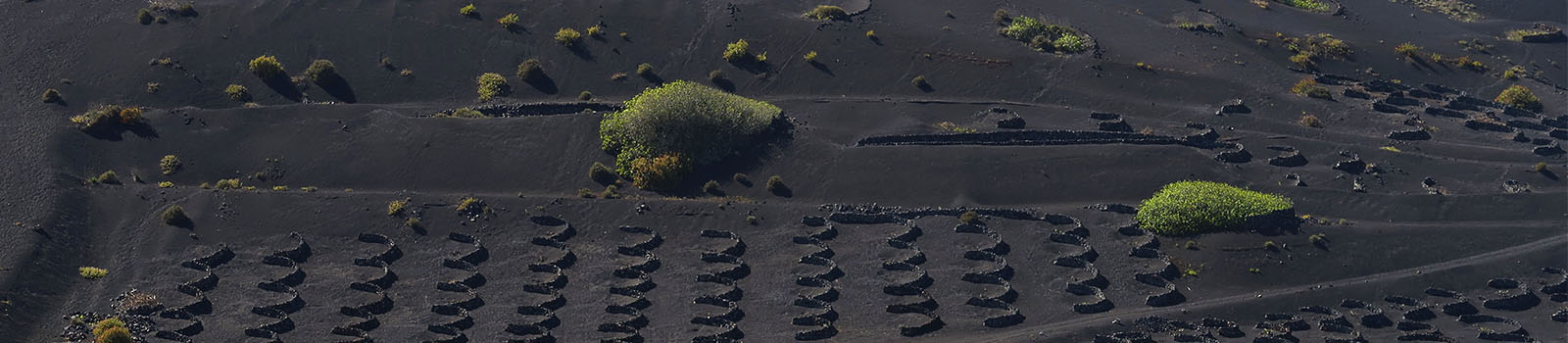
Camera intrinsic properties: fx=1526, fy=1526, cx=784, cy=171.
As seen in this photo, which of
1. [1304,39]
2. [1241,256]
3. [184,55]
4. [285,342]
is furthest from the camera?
[1304,39]

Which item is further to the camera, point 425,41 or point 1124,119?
point 425,41

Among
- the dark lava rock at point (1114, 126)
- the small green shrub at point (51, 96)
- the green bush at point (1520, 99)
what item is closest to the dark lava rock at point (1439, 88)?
the green bush at point (1520, 99)

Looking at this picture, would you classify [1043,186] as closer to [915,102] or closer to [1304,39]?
[915,102]

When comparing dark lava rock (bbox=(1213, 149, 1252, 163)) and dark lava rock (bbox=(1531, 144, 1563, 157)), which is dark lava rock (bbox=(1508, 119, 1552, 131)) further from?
dark lava rock (bbox=(1213, 149, 1252, 163))

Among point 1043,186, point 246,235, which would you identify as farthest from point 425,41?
point 1043,186

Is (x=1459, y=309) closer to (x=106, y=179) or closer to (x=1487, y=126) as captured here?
(x=1487, y=126)

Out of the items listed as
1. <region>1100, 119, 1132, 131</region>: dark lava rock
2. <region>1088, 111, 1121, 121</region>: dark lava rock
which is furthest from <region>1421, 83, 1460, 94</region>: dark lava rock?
<region>1100, 119, 1132, 131</region>: dark lava rock
